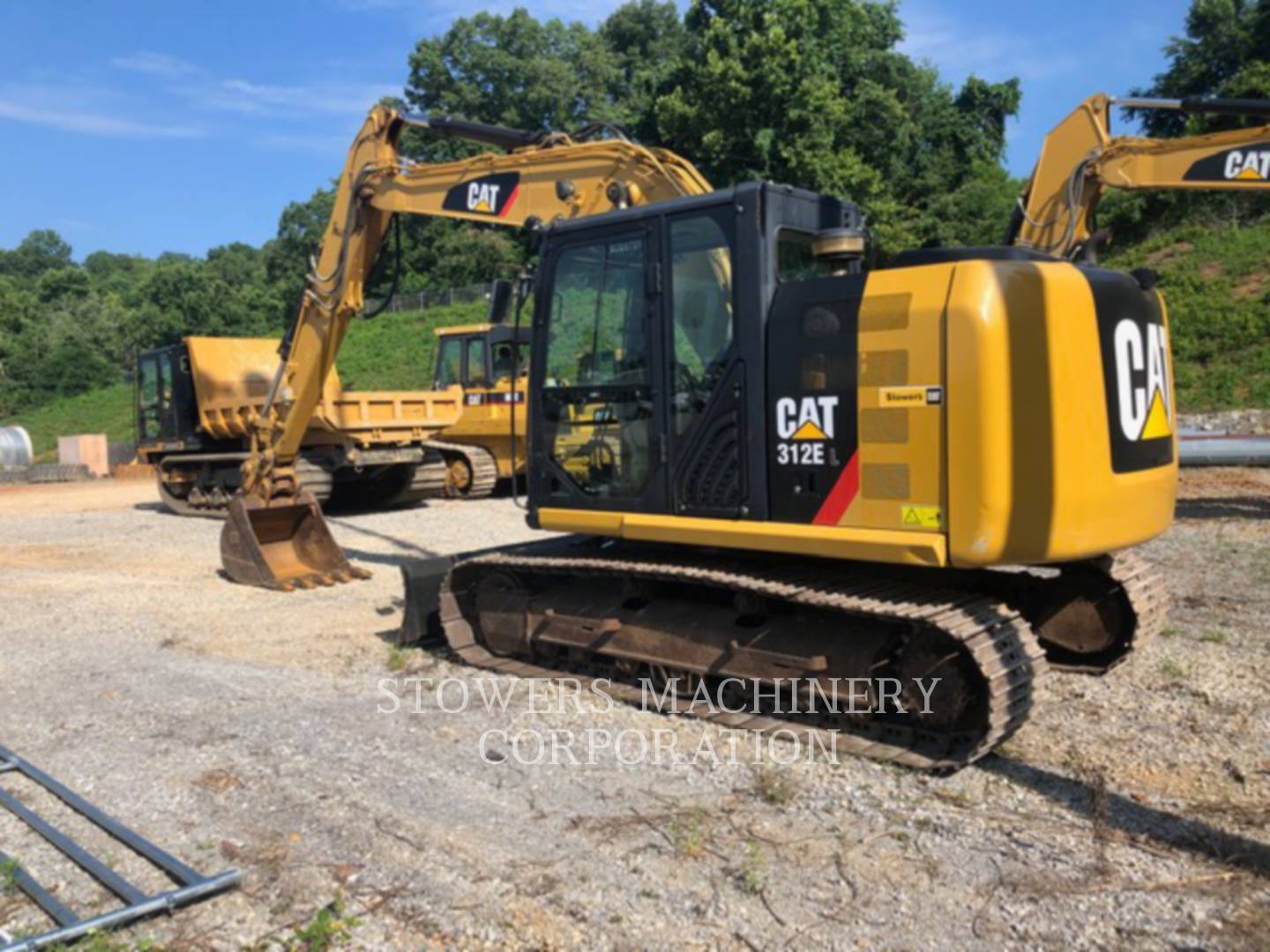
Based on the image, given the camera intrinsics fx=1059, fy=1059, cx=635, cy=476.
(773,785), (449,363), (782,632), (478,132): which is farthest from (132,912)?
(449,363)

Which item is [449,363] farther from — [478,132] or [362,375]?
[362,375]

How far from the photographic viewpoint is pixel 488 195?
7719 mm

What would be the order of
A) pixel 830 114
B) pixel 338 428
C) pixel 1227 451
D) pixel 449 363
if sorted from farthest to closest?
pixel 830 114, pixel 449 363, pixel 1227 451, pixel 338 428

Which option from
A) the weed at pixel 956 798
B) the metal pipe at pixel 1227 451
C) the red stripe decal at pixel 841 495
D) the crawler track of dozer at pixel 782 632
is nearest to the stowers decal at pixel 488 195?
the crawler track of dozer at pixel 782 632

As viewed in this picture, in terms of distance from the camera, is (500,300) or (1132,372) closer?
(1132,372)

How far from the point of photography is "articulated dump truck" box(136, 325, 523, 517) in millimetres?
13750

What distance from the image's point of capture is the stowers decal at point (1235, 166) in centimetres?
1020

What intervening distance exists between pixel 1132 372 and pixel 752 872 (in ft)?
9.19

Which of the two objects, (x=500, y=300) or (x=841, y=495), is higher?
(x=500, y=300)

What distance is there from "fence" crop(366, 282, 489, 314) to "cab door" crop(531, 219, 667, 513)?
119 feet

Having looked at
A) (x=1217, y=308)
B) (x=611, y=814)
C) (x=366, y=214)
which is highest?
(x=366, y=214)

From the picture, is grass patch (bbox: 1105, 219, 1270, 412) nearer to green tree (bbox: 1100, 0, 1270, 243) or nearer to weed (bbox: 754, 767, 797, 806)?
green tree (bbox: 1100, 0, 1270, 243)

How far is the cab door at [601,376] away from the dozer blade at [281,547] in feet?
13.4

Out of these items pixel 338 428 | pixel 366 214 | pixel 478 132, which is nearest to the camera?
pixel 478 132
